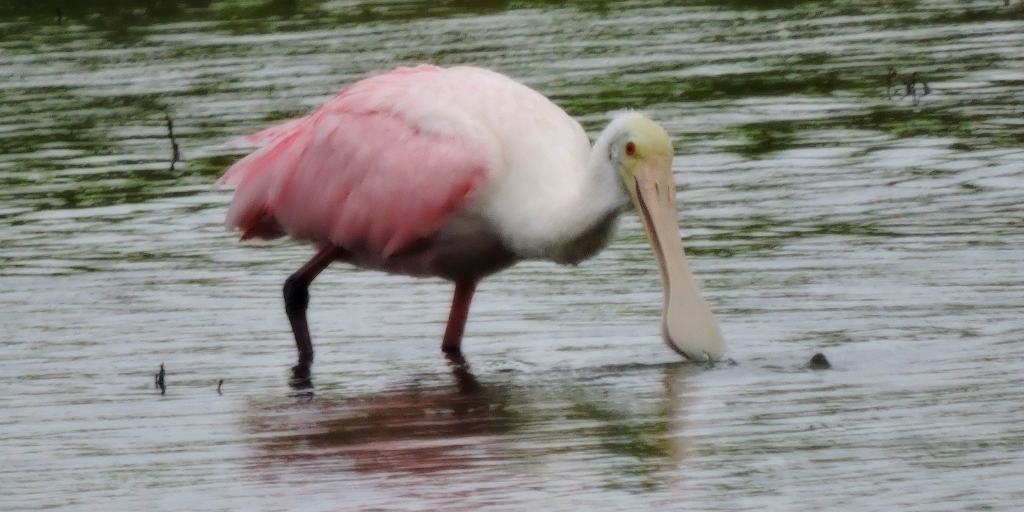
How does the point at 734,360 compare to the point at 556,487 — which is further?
the point at 734,360

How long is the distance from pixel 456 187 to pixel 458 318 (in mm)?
519

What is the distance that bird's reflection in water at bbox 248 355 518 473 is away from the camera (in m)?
5.96

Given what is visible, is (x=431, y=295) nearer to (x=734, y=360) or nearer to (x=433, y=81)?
(x=433, y=81)

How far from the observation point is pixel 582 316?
782 centimetres

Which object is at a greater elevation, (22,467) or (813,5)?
(22,467)

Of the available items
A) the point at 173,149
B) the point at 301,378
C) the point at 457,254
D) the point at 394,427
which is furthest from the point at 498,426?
the point at 173,149

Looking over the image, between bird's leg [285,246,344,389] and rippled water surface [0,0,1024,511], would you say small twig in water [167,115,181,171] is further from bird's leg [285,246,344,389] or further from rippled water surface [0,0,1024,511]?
bird's leg [285,246,344,389]

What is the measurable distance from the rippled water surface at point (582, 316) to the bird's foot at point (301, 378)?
5 cm

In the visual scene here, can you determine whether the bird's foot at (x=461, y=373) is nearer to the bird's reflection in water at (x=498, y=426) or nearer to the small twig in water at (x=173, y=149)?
the bird's reflection in water at (x=498, y=426)

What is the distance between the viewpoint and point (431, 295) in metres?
8.69

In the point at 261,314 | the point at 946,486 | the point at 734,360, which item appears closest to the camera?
the point at 946,486

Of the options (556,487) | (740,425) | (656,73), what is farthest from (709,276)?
(656,73)

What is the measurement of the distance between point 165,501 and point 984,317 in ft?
9.32

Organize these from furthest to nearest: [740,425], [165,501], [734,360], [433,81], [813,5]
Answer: [813,5]
[433,81]
[734,360]
[740,425]
[165,501]
